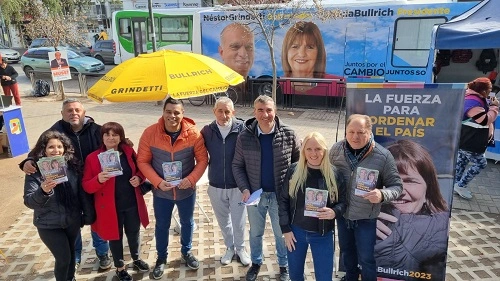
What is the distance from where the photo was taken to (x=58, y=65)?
450 inches

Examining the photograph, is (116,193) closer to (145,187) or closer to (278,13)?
(145,187)

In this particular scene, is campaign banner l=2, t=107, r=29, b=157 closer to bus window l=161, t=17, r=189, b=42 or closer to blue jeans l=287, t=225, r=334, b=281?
blue jeans l=287, t=225, r=334, b=281

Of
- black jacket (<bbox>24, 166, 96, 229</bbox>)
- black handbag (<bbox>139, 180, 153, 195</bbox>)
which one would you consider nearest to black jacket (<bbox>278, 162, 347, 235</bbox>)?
black handbag (<bbox>139, 180, 153, 195</bbox>)

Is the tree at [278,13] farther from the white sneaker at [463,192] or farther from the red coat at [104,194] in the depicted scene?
the red coat at [104,194]

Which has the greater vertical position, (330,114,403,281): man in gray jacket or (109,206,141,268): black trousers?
(330,114,403,281): man in gray jacket

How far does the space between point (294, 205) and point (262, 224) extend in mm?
763

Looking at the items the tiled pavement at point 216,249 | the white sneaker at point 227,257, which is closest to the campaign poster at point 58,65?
the tiled pavement at point 216,249

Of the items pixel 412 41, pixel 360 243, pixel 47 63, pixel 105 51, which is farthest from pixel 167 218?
pixel 105 51

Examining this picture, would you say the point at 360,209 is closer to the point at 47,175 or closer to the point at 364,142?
the point at 364,142

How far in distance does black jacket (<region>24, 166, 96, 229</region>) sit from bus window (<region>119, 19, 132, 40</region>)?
13.7 metres

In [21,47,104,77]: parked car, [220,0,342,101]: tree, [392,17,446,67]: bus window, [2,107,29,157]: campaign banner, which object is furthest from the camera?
[21,47,104,77]: parked car

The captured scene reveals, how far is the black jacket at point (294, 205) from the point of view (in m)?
2.85

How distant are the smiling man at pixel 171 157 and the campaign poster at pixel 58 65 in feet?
30.9

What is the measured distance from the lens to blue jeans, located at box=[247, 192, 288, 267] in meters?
3.48
